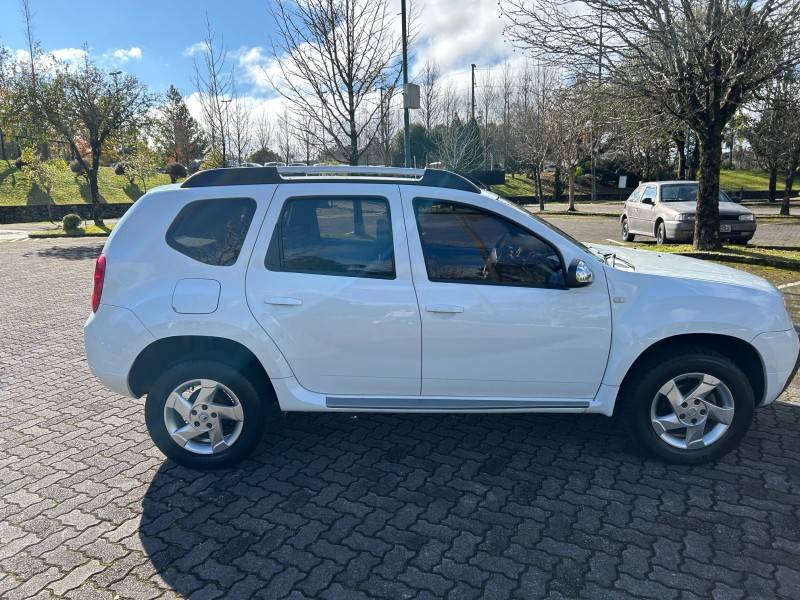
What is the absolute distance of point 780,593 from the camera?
2.36 metres

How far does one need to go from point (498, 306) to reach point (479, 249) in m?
0.39

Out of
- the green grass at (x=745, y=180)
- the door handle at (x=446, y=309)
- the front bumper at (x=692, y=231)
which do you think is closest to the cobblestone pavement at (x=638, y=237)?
the front bumper at (x=692, y=231)

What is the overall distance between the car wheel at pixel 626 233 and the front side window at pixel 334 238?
44.2 ft

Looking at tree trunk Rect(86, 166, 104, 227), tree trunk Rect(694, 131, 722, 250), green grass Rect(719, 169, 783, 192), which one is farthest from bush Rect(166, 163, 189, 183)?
green grass Rect(719, 169, 783, 192)

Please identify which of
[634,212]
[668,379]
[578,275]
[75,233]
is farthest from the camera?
[75,233]

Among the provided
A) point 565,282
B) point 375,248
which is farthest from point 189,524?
point 565,282

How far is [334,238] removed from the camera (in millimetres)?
3410

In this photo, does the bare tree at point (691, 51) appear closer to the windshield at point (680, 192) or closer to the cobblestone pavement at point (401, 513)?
the windshield at point (680, 192)

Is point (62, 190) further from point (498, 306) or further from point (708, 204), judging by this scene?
point (498, 306)

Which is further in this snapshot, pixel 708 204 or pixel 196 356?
A: pixel 708 204

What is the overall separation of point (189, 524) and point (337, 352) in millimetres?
1254

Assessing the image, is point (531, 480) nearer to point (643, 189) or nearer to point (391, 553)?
point (391, 553)

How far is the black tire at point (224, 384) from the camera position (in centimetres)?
333

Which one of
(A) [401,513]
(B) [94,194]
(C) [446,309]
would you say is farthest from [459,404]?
(B) [94,194]
